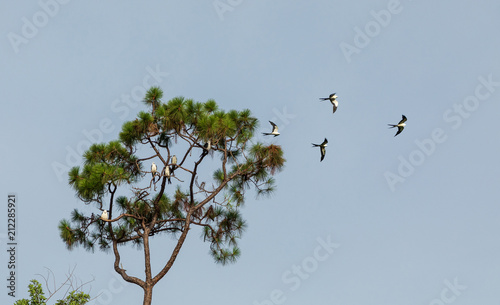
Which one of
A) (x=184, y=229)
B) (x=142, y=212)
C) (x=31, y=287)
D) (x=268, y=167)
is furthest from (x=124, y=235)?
(x=268, y=167)

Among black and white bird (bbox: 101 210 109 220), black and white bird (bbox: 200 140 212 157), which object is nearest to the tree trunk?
black and white bird (bbox: 101 210 109 220)

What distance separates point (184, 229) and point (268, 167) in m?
2.24

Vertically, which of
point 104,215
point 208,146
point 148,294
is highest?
point 104,215

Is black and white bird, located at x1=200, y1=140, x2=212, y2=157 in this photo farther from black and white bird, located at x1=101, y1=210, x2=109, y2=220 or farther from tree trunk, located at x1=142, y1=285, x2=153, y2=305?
tree trunk, located at x1=142, y1=285, x2=153, y2=305

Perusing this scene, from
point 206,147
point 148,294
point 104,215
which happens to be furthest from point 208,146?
point 148,294

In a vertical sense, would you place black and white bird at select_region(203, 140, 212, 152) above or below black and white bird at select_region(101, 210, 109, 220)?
below

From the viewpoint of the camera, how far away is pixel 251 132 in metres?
14.3

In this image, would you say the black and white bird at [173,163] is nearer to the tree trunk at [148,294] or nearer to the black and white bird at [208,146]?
the black and white bird at [208,146]

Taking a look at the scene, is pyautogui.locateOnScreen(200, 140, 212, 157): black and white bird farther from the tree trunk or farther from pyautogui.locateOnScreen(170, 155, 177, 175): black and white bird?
the tree trunk

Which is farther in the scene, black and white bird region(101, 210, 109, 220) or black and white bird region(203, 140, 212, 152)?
black and white bird region(101, 210, 109, 220)

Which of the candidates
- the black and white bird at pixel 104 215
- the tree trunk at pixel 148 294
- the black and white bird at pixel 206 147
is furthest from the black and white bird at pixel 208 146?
the tree trunk at pixel 148 294

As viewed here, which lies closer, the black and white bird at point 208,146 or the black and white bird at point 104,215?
the black and white bird at point 208,146

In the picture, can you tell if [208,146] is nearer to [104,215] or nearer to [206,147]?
[206,147]

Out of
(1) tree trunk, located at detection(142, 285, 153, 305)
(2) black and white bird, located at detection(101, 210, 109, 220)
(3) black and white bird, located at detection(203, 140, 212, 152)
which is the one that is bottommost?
(1) tree trunk, located at detection(142, 285, 153, 305)
